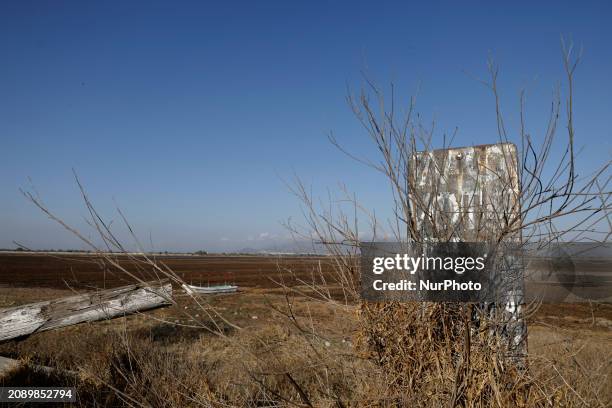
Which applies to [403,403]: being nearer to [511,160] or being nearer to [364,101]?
[511,160]

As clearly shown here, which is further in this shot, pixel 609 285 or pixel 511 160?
pixel 609 285

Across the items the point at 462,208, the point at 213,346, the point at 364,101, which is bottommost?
the point at 213,346

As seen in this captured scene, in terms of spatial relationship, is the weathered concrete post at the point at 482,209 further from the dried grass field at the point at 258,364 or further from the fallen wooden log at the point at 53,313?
the fallen wooden log at the point at 53,313

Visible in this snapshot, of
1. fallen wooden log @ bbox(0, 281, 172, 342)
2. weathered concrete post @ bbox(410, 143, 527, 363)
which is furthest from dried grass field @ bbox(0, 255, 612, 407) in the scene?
fallen wooden log @ bbox(0, 281, 172, 342)

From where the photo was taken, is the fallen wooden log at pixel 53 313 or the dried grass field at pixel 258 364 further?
the fallen wooden log at pixel 53 313

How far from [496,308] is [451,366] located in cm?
41

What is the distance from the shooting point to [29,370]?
15.8 ft

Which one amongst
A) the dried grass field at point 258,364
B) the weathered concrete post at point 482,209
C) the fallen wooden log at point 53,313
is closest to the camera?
the weathered concrete post at point 482,209

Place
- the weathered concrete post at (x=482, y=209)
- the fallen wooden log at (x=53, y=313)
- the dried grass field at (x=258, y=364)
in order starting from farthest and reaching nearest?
the fallen wooden log at (x=53, y=313), the dried grass field at (x=258, y=364), the weathered concrete post at (x=482, y=209)

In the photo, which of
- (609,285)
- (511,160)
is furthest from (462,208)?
(609,285)

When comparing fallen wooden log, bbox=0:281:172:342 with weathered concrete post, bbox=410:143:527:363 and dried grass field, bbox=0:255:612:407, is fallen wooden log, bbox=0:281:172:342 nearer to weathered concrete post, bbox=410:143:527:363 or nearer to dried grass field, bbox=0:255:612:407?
dried grass field, bbox=0:255:612:407

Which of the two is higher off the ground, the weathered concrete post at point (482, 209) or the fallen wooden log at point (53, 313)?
the weathered concrete post at point (482, 209)

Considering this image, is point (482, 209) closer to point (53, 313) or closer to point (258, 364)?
point (258, 364)

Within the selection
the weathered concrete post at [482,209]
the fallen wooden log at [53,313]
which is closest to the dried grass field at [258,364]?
the weathered concrete post at [482,209]
